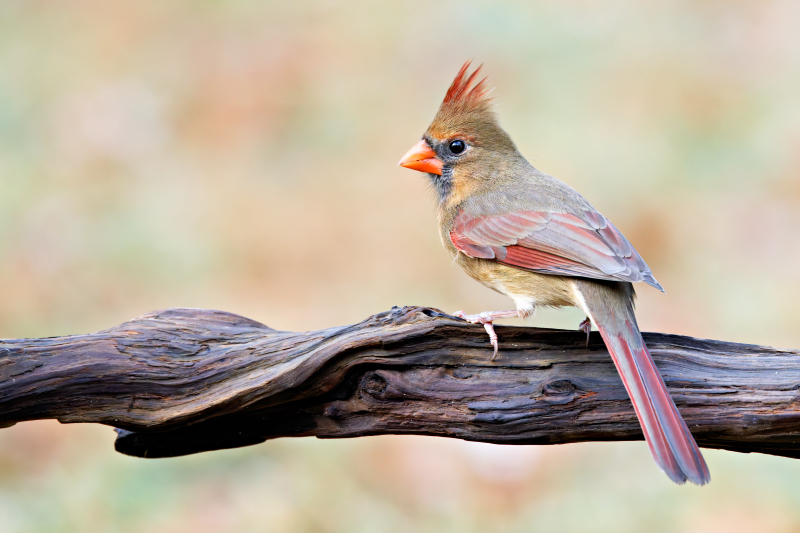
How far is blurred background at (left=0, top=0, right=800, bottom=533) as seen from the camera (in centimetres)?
392

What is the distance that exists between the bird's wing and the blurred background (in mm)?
698

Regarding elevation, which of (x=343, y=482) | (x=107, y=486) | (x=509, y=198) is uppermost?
(x=509, y=198)

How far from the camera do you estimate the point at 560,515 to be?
12.8ft

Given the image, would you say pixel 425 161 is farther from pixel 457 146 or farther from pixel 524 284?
pixel 524 284

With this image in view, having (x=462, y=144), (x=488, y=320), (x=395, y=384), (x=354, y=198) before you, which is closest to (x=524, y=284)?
→ (x=488, y=320)

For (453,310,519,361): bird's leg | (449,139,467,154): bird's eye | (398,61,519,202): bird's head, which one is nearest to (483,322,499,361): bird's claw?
(453,310,519,361): bird's leg

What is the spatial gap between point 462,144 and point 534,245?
68 centimetres

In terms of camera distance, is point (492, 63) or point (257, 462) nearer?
point (257, 462)

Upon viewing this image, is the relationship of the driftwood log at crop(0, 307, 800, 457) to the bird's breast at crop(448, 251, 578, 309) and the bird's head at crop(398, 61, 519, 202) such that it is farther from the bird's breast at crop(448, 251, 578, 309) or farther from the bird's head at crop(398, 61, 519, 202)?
the bird's head at crop(398, 61, 519, 202)

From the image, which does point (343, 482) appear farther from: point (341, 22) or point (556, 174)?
point (341, 22)

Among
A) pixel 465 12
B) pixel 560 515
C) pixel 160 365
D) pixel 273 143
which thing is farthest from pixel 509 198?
pixel 465 12

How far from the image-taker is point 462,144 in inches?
129

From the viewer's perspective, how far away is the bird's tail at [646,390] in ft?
6.93

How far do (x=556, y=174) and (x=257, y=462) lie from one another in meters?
3.19
